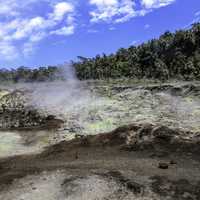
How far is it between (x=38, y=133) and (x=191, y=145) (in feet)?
32.7

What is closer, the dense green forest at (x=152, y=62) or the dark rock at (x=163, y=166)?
the dark rock at (x=163, y=166)

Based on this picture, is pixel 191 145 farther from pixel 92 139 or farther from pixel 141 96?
pixel 141 96

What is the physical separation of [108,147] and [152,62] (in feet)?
102

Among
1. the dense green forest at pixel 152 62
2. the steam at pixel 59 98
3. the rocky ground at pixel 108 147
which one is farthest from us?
the dense green forest at pixel 152 62

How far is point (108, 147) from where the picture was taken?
69.9 ft

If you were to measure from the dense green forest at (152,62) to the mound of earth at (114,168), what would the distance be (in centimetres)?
1772

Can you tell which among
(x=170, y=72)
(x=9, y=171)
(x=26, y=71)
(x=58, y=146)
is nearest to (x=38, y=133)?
(x=58, y=146)

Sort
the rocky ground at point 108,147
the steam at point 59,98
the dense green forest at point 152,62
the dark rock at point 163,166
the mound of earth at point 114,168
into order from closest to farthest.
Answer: the mound of earth at point 114,168 → the rocky ground at point 108,147 → the dark rock at point 163,166 → the steam at point 59,98 → the dense green forest at point 152,62

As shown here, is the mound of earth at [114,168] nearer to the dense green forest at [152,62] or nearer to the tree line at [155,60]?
the dense green forest at [152,62]

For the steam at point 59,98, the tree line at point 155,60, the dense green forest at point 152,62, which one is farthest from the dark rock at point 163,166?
the tree line at point 155,60

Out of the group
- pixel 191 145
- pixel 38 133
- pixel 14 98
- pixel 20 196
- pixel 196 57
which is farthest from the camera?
pixel 196 57

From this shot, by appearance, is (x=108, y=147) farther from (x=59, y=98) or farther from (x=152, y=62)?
(x=152, y=62)

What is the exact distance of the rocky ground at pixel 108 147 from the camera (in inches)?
650

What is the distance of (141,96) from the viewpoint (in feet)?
98.3
